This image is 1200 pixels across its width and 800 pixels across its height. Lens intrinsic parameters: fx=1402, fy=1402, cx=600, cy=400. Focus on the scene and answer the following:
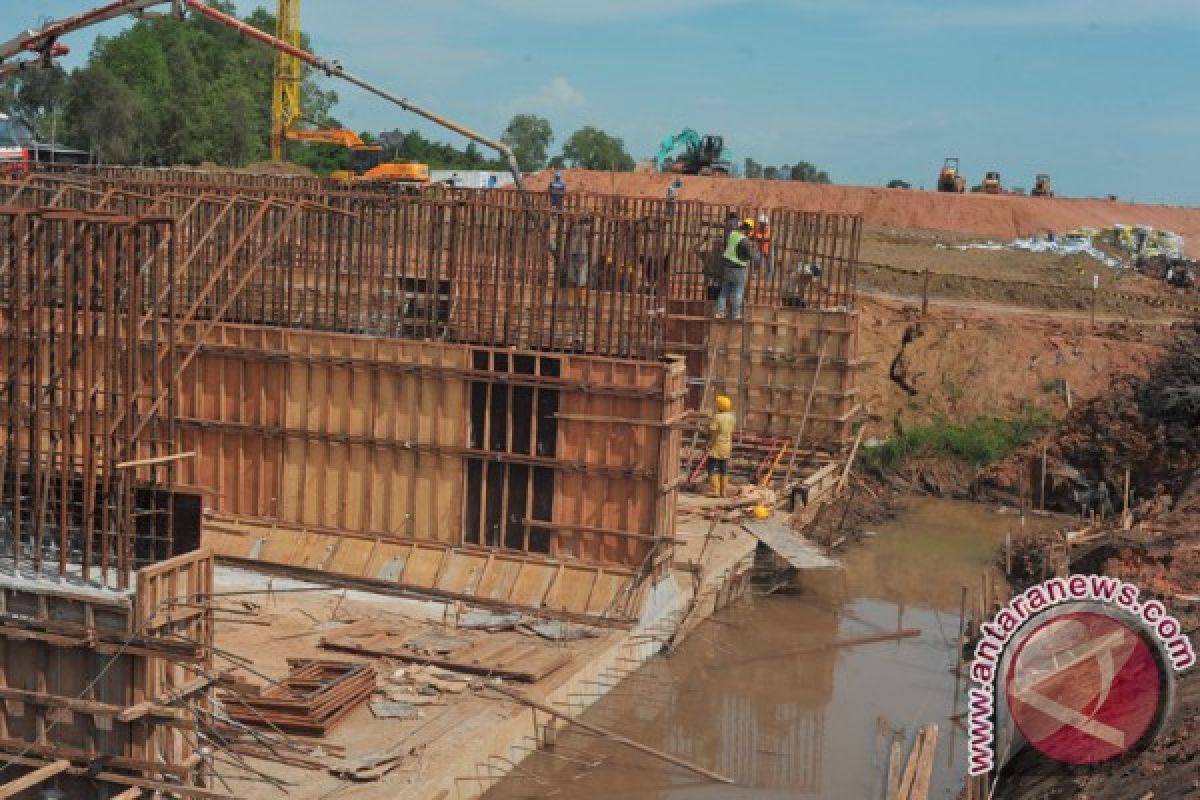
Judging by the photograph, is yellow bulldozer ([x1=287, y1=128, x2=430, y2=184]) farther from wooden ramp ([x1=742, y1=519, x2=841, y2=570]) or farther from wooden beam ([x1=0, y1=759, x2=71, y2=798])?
wooden beam ([x1=0, y1=759, x2=71, y2=798])

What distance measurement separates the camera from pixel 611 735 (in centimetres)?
1309

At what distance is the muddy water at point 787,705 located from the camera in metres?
13.7

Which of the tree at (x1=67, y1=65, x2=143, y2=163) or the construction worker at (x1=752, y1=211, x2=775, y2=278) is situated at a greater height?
the tree at (x1=67, y1=65, x2=143, y2=163)

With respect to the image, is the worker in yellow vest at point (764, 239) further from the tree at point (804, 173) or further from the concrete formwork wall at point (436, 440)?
the tree at point (804, 173)

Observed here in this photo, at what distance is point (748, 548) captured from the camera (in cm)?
1955

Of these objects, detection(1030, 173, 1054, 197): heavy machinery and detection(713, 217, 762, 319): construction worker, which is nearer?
detection(713, 217, 762, 319): construction worker

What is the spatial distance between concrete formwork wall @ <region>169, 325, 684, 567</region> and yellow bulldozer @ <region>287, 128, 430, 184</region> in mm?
18865

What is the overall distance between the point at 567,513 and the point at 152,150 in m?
55.9

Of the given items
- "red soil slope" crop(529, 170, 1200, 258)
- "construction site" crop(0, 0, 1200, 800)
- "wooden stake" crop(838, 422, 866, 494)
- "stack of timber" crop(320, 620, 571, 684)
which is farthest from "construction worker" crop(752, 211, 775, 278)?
"red soil slope" crop(529, 170, 1200, 258)

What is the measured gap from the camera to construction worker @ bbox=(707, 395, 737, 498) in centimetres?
2080

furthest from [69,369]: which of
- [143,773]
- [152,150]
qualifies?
[152,150]

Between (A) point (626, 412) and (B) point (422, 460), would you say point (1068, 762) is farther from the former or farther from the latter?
(B) point (422, 460)

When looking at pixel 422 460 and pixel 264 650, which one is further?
pixel 422 460

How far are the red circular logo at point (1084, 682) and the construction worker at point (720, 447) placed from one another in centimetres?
1128
